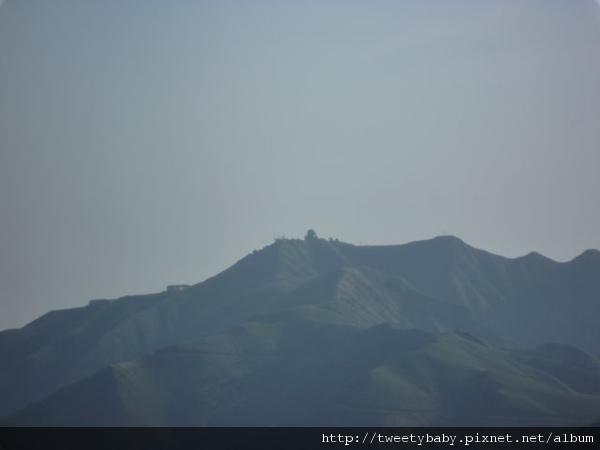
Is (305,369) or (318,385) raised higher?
(305,369)

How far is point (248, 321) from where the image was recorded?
581 feet

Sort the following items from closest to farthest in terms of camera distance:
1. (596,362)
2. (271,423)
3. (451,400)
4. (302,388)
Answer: (451,400) < (271,423) < (302,388) < (596,362)

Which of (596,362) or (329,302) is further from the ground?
A: (329,302)

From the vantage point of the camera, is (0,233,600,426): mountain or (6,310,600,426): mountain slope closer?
(6,310,600,426): mountain slope

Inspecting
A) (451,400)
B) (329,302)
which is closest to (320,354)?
(329,302)

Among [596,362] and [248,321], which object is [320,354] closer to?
[248,321]

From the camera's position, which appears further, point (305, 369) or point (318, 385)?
point (305, 369)

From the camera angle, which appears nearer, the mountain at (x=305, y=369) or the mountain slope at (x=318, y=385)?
the mountain slope at (x=318, y=385)
